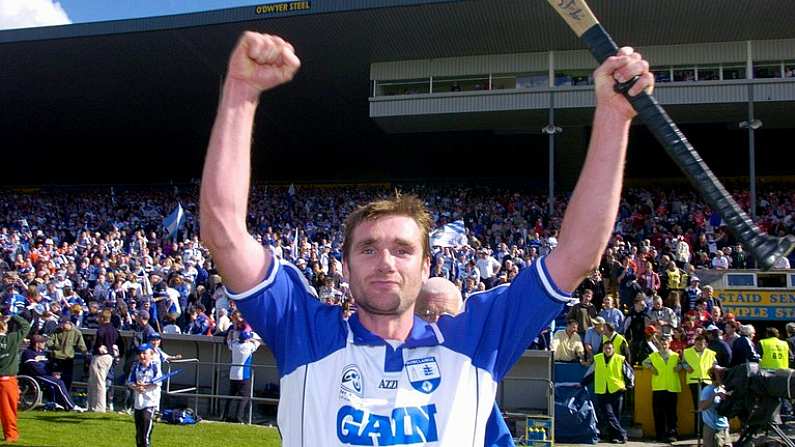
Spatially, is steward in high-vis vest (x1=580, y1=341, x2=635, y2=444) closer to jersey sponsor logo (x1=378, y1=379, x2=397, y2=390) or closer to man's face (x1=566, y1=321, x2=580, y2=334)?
man's face (x1=566, y1=321, x2=580, y2=334)

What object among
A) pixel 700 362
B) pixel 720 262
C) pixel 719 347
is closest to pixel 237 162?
pixel 700 362

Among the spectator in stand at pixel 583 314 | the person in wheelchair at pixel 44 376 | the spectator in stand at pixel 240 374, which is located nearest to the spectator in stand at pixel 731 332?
the spectator in stand at pixel 583 314

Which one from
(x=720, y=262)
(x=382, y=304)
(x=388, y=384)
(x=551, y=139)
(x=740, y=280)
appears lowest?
(x=388, y=384)

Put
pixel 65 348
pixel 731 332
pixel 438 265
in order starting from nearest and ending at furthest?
pixel 731 332
pixel 65 348
pixel 438 265

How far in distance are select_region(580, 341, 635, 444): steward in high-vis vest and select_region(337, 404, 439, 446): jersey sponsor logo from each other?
32.1ft

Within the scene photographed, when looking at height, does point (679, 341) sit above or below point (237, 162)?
below

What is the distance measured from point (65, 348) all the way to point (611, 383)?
9.99 m

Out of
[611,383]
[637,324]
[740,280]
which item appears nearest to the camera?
[611,383]

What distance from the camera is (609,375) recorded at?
11320 mm

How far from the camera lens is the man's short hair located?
2.46 m

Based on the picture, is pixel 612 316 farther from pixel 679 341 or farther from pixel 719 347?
pixel 719 347

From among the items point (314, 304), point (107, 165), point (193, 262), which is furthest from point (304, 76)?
point (314, 304)

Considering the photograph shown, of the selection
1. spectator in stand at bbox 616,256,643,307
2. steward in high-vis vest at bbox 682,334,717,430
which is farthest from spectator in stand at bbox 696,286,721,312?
steward in high-vis vest at bbox 682,334,717,430

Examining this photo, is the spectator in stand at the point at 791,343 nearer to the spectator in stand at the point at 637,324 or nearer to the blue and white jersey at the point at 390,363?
the spectator in stand at the point at 637,324
